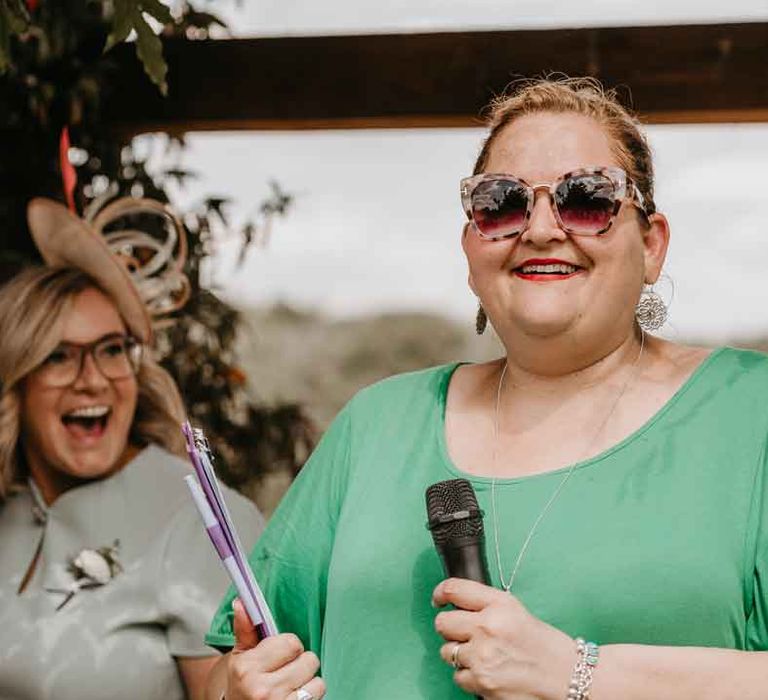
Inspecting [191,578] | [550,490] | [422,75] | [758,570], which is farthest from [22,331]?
[758,570]

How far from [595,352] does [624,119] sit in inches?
14.4

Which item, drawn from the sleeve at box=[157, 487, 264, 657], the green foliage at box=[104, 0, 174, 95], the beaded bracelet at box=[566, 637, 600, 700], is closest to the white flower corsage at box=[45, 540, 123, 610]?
the sleeve at box=[157, 487, 264, 657]

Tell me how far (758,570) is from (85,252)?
206 centimetres

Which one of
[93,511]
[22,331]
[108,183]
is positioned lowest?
[93,511]

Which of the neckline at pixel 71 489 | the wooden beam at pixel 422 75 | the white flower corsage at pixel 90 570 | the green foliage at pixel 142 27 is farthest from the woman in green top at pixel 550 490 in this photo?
the wooden beam at pixel 422 75

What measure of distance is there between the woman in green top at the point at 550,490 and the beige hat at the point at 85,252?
1333 mm

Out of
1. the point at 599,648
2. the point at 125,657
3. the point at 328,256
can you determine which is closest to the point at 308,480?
the point at 599,648

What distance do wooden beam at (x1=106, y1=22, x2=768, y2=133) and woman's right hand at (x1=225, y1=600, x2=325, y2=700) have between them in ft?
5.73

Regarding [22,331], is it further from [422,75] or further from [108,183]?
[422,75]

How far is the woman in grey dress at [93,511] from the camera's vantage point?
3.07 m

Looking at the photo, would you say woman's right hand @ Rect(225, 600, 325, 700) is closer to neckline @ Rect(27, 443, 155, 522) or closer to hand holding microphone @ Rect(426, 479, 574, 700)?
hand holding microphone @ Rect(426, 479, 574, 700)

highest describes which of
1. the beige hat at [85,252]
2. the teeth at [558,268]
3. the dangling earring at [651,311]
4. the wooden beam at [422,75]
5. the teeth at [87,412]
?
the wooden beam at [422,75]

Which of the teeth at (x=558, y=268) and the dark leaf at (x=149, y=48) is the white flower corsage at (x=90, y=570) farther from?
the teeth at (x=558, y=268)

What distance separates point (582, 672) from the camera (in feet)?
5.77
